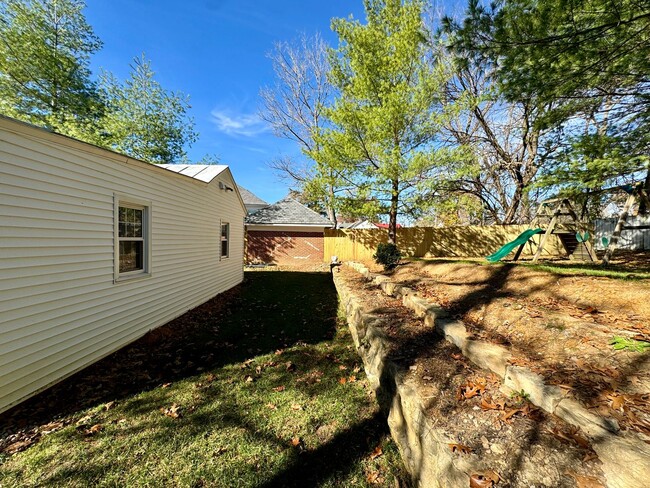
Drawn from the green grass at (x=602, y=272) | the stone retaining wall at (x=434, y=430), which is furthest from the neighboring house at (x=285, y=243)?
the stone retaining wall at (x=434, y=430)

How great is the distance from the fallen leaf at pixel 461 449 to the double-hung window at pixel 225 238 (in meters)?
8.66

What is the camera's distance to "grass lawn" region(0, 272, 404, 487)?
2.12 meters

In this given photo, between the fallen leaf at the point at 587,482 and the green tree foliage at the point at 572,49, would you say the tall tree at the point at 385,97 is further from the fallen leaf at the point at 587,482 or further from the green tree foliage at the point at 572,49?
the fallen leaf at the point at 587,482

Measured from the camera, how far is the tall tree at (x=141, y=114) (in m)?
15.1

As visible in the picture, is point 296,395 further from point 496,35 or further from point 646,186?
point 646,186

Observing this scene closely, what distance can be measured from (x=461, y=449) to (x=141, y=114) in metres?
20.7

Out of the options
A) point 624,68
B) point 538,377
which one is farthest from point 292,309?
point 624,68

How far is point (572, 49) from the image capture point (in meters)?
3.56

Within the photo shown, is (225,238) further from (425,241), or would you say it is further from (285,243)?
(425,241)

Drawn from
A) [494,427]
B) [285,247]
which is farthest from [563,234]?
[285,247]

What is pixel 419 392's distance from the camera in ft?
7.18

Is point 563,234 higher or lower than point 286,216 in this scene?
lower

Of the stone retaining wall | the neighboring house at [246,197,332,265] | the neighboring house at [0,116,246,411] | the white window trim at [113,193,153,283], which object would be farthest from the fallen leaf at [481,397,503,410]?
the neighboring house at [246,197,332,265]

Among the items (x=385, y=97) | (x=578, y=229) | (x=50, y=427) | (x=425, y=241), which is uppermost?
(x=385, y=97)
